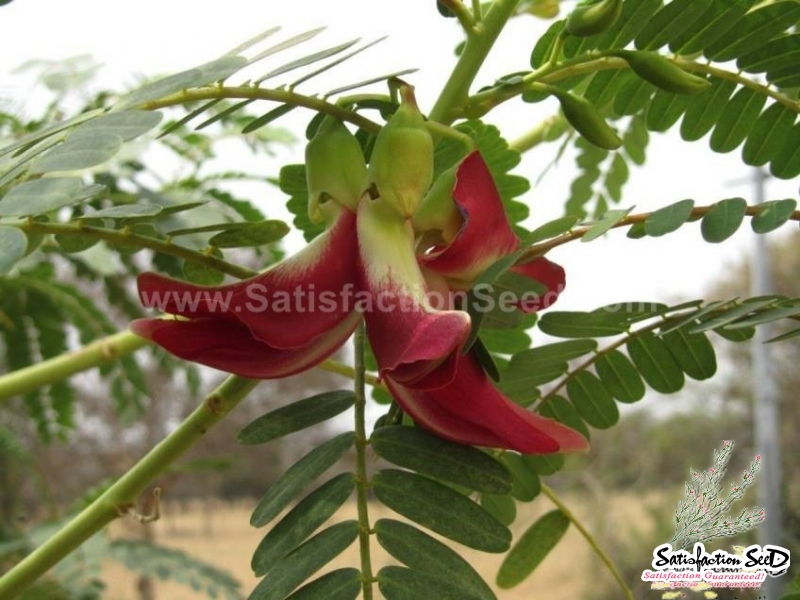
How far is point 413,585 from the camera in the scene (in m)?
0.28

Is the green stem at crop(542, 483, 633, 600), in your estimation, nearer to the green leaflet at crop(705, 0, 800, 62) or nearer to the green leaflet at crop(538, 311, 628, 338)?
the green leaflet at crop(538, 311, 628, 338)

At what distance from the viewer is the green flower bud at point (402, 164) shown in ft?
0.93

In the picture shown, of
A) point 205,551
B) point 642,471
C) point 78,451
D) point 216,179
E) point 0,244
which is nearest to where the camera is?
point 0,244

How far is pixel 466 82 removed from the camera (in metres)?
0.33

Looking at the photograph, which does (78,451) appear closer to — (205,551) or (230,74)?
(205,551)

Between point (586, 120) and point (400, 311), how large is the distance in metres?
0.10

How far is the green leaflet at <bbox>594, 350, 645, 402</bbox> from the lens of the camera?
0.40 metres

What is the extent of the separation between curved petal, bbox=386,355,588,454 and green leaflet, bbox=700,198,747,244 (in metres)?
0.10

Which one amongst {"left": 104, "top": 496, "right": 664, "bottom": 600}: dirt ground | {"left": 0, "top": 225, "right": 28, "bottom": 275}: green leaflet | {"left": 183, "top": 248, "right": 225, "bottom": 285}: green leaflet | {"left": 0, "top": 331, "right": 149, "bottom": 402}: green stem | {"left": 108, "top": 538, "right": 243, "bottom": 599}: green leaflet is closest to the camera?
{"left": 0, "top": 225, "right": 28, "bottom": 275}: green leaflet

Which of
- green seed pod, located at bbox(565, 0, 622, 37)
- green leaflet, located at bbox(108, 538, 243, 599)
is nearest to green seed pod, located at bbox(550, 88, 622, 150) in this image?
green seed pod, located at bbox(565, 0, 622, 37)

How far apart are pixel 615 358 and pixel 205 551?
4.95m

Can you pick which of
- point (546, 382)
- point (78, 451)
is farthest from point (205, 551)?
point (546, 382)

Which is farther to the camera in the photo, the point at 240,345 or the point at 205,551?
the point at 205,551

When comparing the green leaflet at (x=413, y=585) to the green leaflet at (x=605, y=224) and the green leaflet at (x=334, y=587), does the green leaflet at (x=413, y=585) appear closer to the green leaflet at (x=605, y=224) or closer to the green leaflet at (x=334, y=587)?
the green leaflet at (x=334, y=587)
